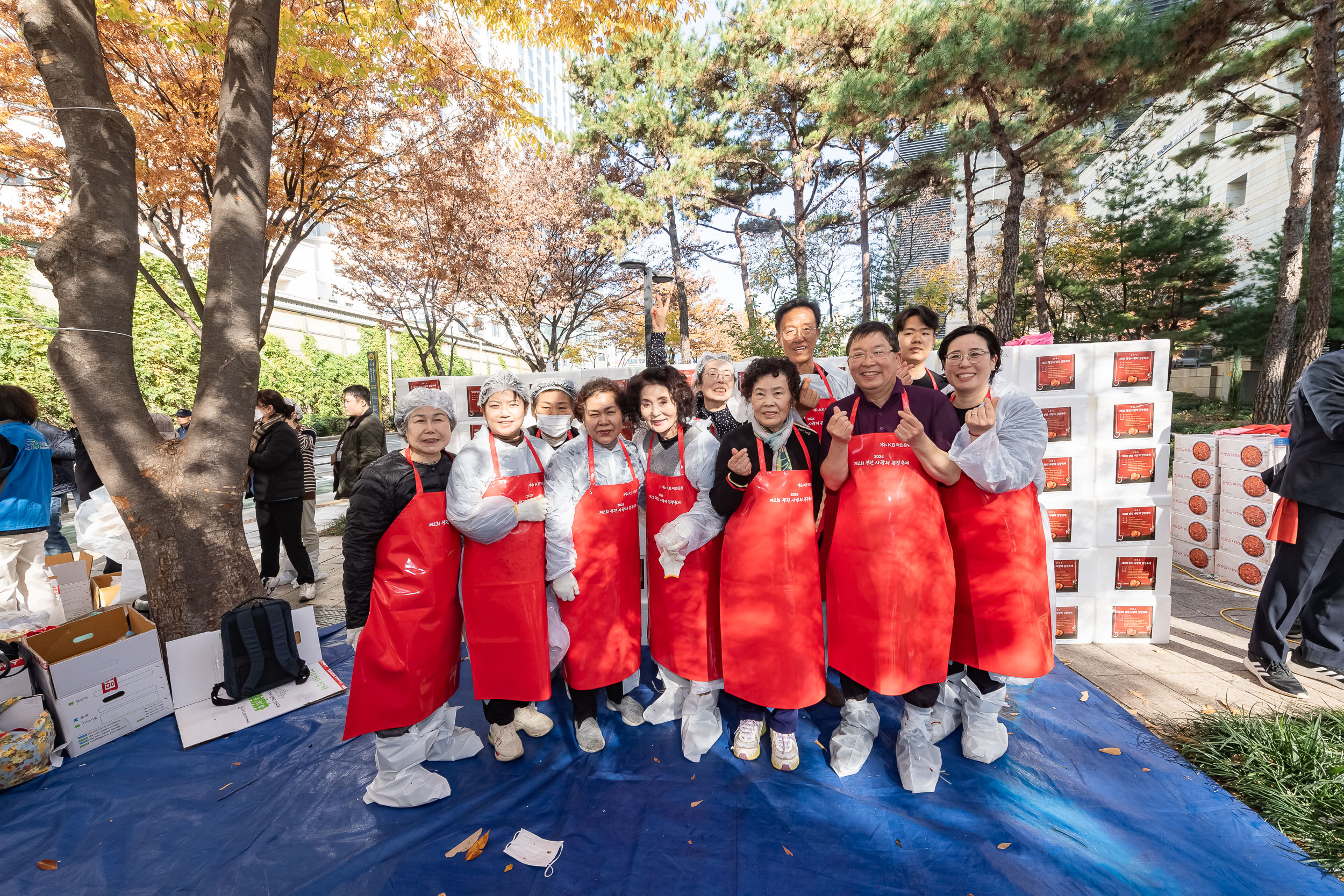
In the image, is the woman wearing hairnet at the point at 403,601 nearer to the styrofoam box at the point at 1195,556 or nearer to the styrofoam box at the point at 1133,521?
the styrofoam box at the point at 1133,521

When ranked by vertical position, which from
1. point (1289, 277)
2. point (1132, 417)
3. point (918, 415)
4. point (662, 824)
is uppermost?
point (1289, 277)

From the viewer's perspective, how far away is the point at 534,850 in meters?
2.24

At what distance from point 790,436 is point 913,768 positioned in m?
1.66

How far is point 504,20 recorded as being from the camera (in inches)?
199

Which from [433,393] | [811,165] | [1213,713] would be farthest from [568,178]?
[1213,713]

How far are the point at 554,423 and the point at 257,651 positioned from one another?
241 centimetres

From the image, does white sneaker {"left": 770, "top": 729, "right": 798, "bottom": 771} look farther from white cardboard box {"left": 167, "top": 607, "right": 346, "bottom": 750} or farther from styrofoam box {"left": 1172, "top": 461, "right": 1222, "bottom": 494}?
styrofoam box {"left": 1172, "top": 461, "right": 1222, "bottom": 494}

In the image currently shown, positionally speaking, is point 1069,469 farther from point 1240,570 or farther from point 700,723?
point 700,723

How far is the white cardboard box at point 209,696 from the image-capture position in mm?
3131

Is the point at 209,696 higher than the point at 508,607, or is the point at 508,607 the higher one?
the point at 508,607

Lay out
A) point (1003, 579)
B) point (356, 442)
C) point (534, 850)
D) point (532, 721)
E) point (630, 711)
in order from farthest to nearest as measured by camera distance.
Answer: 1. point (356, 442)
2. point (630, 711)
3. point (532, 721)
4. point (1003, 579)
5. point (534, 850)

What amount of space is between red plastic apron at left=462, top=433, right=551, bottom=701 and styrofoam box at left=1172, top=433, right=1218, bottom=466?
6.07 m

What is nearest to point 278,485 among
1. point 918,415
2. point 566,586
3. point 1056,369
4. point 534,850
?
point 566,586

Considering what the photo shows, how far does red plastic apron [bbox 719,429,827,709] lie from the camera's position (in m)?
2.53
